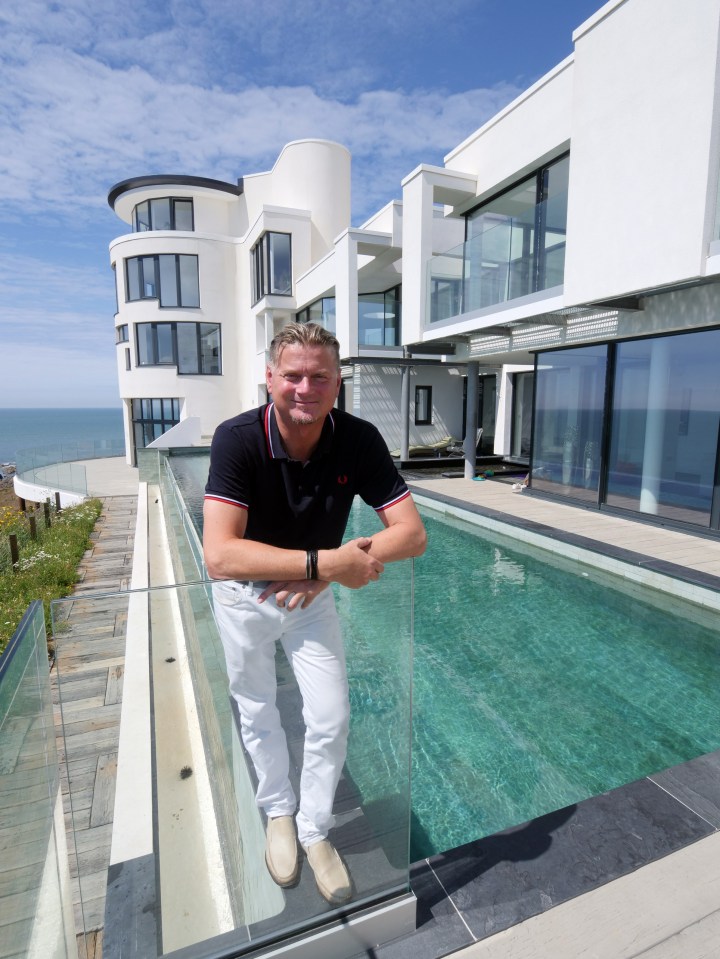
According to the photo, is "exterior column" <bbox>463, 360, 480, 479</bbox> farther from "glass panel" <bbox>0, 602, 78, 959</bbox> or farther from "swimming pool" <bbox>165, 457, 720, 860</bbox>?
"glass panel" <bbox>0, 602, 78, 959</bbox>

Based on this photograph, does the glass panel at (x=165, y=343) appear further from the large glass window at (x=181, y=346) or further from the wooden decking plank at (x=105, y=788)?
the wooden decking plank at (x=105, y=788)

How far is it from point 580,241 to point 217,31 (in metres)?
5.45

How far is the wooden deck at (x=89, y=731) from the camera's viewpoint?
150 cm

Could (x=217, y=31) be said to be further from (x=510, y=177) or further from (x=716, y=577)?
(x=716, y=577)

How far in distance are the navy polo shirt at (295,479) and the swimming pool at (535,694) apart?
1.14 feet

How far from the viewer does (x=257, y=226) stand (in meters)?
21.0

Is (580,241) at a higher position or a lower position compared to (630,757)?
higher

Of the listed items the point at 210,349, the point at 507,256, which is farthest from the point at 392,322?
the point at 210,349

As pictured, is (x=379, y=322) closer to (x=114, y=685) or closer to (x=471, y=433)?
(x=471, y=433)

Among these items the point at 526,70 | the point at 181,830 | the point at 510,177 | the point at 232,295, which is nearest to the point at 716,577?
the point at 181,830

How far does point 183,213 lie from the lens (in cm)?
2394

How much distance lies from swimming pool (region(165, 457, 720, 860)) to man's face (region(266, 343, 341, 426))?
67 cm

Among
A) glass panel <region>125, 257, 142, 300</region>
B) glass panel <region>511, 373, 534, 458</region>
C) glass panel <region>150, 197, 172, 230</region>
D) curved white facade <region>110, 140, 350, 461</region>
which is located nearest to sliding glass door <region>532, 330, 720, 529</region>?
glass panel <region>511, 373, 534, 458</region>

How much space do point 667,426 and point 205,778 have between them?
7.90m
